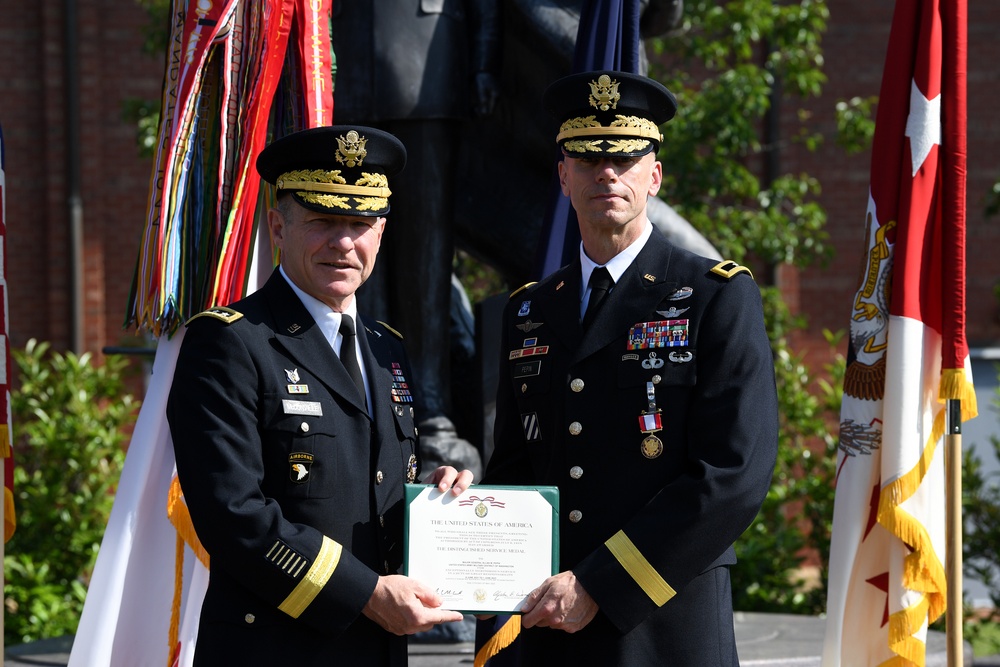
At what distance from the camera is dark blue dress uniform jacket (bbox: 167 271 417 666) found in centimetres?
247

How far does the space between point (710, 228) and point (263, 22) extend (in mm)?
4845

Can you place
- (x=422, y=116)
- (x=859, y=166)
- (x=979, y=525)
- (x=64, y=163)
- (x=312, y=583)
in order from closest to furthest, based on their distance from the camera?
1. (x=312, y=583)
2. (x=422, y=116)
3. (x=979, y=525)
4. (x=64, y=163)
5. (x=859, y=166)

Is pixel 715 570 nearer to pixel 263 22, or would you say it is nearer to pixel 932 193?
pixel 932 193

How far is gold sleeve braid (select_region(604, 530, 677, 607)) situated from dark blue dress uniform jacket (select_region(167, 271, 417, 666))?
1.51ft

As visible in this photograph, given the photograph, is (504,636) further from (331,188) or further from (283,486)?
(331,188)

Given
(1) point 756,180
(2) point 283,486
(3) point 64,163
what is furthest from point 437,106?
(3) point 64,163

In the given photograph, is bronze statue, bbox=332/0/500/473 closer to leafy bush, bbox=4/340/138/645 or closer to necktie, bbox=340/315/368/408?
necktie, bbox=340/315/368/408

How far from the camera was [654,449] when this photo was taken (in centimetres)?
263

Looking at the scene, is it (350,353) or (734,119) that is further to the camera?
(734,119)

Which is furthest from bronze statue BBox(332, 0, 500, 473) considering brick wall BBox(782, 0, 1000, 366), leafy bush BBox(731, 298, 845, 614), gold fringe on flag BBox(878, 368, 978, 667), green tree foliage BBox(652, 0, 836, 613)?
brick wall BBox(782, 0, 1000, 366)

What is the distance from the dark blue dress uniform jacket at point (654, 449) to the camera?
2.54 metres

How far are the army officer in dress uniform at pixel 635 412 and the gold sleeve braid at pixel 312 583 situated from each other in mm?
381

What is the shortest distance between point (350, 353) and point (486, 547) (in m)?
0.49

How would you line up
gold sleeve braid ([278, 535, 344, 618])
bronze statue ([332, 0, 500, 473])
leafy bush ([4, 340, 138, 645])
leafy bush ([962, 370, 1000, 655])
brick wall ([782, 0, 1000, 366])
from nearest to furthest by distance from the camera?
1. gold sleeve braid ([278, 535, 344, 618])
2. bronze statue ([332, 0, 500, 473])
3. leafy bush ([4, 340, 138, 645])
4. leafy bush ([962, 370, 1000, 655])
5. brick wall ([782, 0, 1000, 366])
